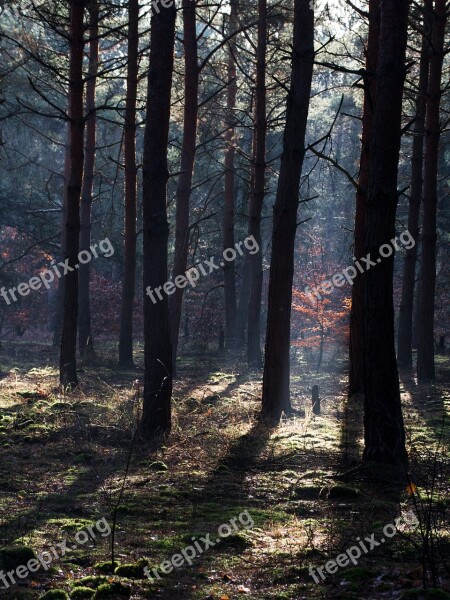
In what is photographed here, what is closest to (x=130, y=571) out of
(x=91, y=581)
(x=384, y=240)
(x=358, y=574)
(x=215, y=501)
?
(x=91, y=581)

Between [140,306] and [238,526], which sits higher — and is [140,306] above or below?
above

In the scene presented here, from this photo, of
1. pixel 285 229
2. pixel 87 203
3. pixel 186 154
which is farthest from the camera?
pixel 87 203

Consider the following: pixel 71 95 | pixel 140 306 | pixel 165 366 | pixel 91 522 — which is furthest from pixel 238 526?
pixel 140 306

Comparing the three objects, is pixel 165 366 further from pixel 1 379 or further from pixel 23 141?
pixel 23 141

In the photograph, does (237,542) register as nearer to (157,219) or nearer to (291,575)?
(291,575)

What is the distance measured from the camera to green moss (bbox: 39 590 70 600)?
420cm

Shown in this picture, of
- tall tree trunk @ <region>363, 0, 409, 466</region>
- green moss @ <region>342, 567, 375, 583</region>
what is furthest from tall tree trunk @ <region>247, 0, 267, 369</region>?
green moss @ <region>342, 567, 375, 583</region>

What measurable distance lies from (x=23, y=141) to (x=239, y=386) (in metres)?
29.1

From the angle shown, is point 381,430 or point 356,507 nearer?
point 356,507

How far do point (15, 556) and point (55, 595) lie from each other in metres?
0.71

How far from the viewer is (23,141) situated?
41719mm

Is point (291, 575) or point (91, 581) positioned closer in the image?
point (91, 581)

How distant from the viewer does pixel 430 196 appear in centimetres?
1822

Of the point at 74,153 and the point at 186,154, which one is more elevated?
the point at 186,154
